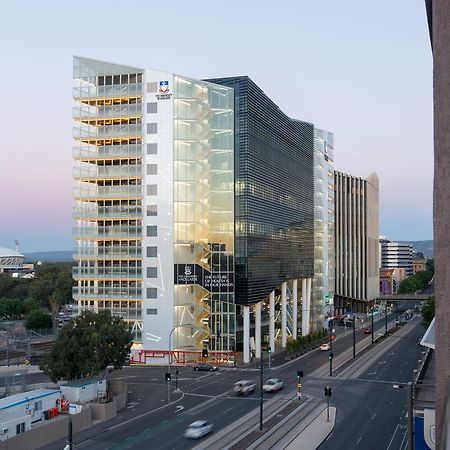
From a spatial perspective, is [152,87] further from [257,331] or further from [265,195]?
[257,331]

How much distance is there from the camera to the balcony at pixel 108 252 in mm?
90125

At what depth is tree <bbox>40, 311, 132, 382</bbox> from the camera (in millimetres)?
59156

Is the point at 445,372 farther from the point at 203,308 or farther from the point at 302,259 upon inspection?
the point at 302,259

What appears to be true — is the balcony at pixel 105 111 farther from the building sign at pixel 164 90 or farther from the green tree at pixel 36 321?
the green tree at pixel 36 321

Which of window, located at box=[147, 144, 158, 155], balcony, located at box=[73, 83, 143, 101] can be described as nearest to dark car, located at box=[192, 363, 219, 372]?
window, located at box=[147, 144, 158, 155]

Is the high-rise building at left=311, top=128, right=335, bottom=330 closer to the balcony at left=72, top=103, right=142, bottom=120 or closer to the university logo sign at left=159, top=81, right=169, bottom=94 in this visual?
the university logo sign at left=159, top=81, right=169, bottom=94

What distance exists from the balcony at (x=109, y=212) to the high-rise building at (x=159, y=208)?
0.15 meters

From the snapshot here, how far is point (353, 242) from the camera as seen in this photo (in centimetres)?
17438

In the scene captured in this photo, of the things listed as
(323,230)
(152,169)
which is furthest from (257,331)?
(323,230)

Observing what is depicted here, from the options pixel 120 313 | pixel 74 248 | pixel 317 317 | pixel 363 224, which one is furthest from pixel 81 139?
pixel 363 224

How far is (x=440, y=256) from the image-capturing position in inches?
566

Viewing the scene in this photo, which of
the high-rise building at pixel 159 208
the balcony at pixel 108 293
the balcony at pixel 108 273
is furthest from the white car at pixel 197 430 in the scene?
the balcony at pixel 108 273

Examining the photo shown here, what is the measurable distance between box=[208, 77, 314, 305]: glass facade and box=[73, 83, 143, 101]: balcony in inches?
485

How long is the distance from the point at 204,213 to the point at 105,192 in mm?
15539
